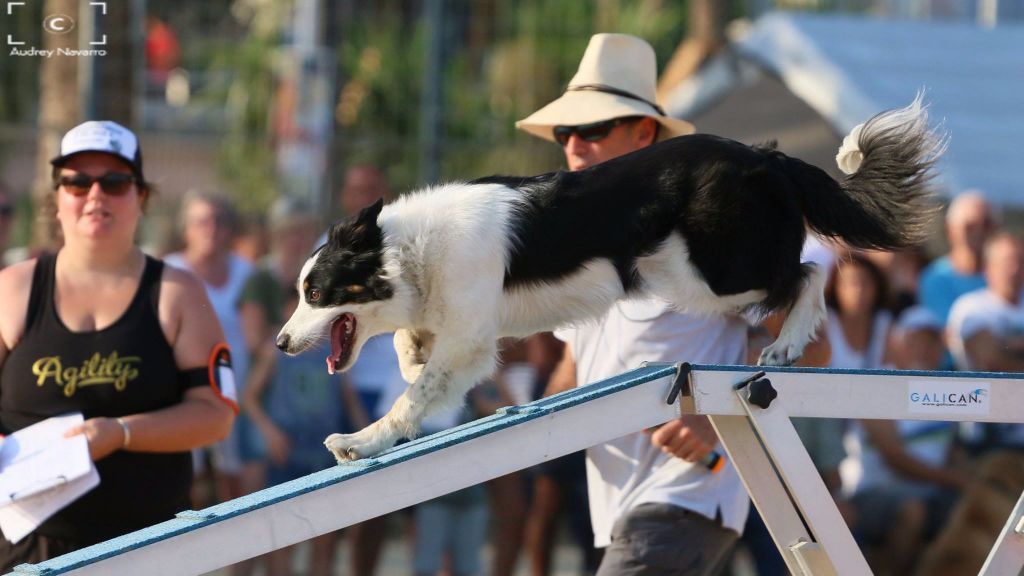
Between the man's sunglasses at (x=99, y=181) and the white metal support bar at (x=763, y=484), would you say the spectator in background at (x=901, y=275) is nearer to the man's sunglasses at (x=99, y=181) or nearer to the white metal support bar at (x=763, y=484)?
the white metal support bar at (x=763, y=484)

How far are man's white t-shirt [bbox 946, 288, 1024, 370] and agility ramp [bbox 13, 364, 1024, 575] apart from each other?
3.95 meters

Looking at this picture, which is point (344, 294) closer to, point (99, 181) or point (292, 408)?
point (99, 181)

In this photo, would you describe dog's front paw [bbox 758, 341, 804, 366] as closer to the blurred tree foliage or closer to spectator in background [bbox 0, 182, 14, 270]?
the blurred tree foliage

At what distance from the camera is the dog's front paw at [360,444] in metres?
2.85

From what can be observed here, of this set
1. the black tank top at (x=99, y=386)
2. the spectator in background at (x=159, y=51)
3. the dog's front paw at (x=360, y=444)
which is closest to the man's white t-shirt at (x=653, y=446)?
the dog's front paw at (x=360, y=444)

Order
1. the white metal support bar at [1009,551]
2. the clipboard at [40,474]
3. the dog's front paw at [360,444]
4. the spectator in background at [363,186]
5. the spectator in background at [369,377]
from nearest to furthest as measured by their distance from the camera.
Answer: the dog's front paw at [360,444] < the white metal support bar at [1009,551] < the clipboard at [40,474] < the spectator in background at [369,377] < the spectator in background at [363,186]

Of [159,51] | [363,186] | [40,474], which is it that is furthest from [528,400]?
[159,51]

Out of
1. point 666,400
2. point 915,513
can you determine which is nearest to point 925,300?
point 915,513

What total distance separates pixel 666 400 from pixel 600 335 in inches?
40.4

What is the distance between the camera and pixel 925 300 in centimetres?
746

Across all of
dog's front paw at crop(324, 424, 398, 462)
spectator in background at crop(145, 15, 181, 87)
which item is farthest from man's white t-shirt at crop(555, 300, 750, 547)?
spectator in background at crop(145, 15, 181, 87)

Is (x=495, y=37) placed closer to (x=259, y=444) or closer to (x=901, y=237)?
(x=259, y=444)

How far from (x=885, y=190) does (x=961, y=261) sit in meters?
4.54

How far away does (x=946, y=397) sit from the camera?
304 centimetres
